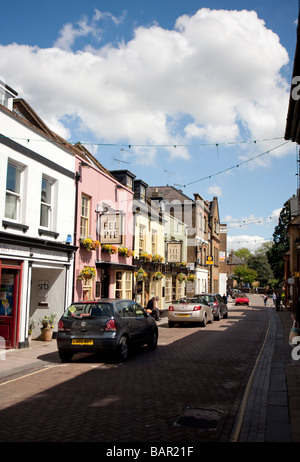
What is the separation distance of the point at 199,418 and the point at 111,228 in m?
12.2

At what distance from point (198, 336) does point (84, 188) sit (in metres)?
7.62

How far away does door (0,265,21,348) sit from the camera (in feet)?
40.8

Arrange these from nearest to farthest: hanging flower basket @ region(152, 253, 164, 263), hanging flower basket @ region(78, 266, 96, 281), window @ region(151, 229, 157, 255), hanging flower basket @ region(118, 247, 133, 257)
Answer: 1. hanging flower basket @ region(78, 266, 96, 281)
2. hanging flower basket @ region(118, 247, 133, 257)
3. hanging flower basket @ region(152, 253, 164, 263)
4. window @ region(151, 229, 157, 255)

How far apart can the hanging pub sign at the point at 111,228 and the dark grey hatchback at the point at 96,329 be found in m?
6.63

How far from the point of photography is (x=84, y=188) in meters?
17.0

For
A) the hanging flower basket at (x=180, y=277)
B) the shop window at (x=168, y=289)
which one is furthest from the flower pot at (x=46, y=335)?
the hanging flower basket at (x=180, y=277)

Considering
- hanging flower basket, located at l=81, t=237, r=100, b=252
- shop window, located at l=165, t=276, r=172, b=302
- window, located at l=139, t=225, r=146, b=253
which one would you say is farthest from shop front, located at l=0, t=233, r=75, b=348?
shop window, located at l=165, t=276, r=172, b=302

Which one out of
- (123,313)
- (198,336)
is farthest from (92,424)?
(198,336)

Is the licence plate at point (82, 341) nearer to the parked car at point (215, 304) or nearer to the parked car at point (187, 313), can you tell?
the parked car at point (187, 313)

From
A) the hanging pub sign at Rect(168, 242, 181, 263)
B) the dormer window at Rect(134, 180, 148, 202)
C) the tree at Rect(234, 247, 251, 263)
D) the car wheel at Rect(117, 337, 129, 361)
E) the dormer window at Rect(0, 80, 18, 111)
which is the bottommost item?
the car wheel at Rect(117, 337, 129, 361)

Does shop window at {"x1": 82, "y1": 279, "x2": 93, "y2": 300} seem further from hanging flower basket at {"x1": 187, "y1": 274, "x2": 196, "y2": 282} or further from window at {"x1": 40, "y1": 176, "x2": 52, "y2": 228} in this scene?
hanging flower basket at {"x1": 187, "y1": 274, "x2": 196, "y2": 282}

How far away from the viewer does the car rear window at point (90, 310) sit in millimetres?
10547

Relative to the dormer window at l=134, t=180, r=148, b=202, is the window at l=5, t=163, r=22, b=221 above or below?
below

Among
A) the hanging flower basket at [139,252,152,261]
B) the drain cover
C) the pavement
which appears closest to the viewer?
the pavement
